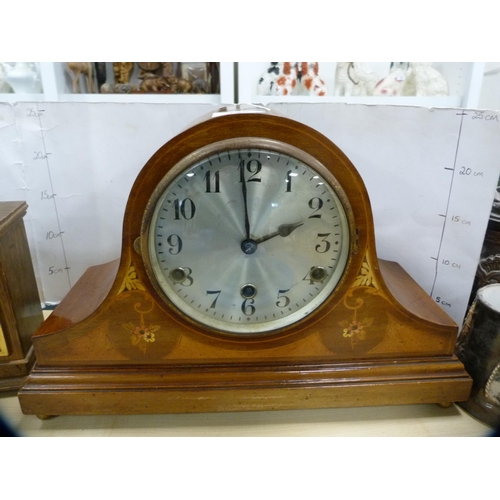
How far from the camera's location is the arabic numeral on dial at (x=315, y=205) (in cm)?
75

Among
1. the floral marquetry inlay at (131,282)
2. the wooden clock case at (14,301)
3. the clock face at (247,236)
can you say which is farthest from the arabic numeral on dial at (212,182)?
the wooden clock case at (14,301)

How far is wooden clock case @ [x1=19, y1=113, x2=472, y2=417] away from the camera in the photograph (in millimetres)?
800

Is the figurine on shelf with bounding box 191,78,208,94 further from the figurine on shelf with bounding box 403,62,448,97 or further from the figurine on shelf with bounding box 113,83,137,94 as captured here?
the figurine on shelf with bounding box 403,62,448,97

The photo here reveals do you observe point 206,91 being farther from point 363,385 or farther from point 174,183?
point 363,385

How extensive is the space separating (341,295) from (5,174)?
3.08 ft

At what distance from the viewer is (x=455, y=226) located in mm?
1129

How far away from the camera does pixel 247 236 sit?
0.76m

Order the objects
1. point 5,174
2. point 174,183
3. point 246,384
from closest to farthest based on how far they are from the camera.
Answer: point 174,183
point 246,384
point 5,174

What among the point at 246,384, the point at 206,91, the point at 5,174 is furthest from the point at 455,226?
the point at 5,174

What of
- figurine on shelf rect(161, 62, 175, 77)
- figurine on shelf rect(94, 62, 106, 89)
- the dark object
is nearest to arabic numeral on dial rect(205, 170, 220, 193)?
the dark object

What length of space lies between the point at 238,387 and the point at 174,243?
0.32 m

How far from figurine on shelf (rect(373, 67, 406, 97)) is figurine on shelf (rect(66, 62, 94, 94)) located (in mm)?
896

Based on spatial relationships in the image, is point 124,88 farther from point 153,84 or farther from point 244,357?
point 244,357

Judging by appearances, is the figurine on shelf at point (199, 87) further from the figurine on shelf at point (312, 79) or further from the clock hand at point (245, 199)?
the clock hand at point (245, 199)
